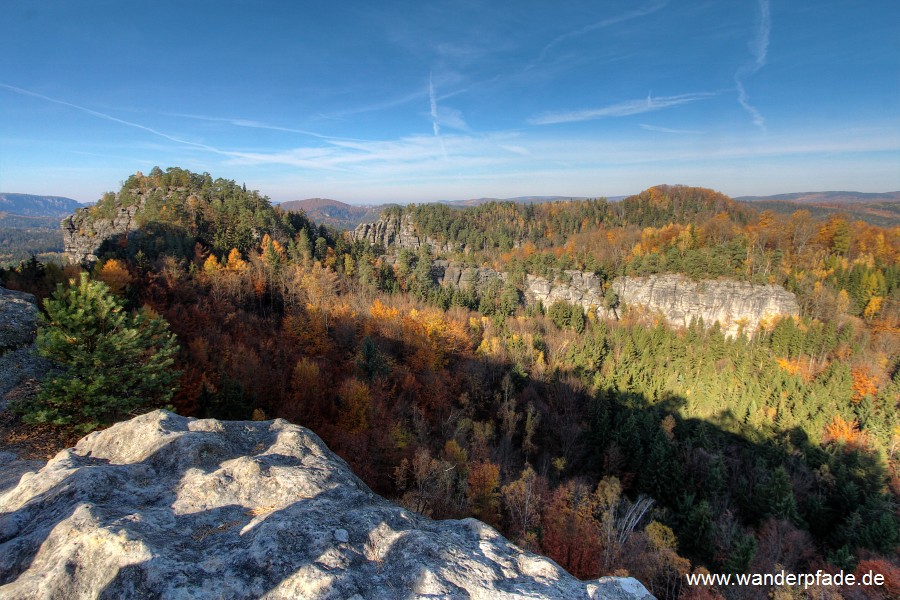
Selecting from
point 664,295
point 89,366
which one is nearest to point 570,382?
point 664,295

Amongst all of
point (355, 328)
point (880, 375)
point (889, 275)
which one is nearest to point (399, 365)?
point (355, 328)

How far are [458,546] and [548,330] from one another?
71.2m

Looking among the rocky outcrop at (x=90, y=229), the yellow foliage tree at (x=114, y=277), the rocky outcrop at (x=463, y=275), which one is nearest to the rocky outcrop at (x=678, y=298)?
the rocky outcrop at (x=463, y=275)

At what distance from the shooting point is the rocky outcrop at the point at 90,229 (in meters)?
65.6

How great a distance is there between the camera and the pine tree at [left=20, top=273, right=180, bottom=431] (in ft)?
38.5

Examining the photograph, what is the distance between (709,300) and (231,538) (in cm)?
9342

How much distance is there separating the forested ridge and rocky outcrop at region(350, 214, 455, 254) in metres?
27.1

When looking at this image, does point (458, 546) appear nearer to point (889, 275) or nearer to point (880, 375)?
point (880, 375)

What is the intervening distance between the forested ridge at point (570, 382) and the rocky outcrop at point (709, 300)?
8.00 ft

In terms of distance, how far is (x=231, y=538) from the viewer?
6285mm

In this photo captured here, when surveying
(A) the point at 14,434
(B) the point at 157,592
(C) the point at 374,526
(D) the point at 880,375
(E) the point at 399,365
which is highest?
(B) the point at 157,592

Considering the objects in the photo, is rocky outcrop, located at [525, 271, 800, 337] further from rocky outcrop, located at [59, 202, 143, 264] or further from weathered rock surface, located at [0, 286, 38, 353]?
weathered rock surface, located at [0, 286, 38, 353]

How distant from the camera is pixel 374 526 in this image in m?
6.80

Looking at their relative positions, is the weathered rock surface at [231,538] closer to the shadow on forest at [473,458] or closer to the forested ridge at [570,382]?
the shadow on forest at [473,458]
